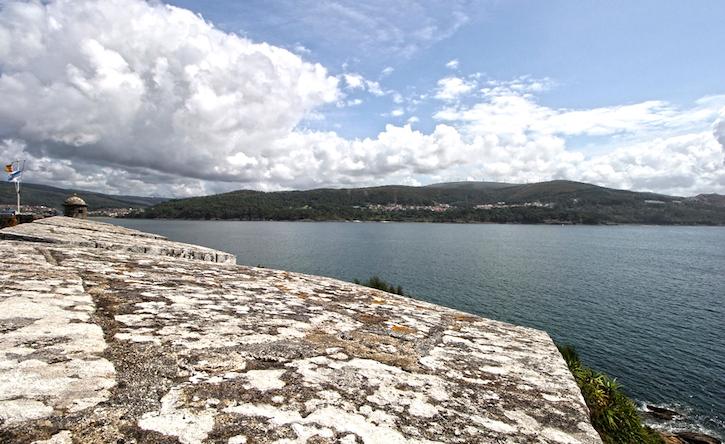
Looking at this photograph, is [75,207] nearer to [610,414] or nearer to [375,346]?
[375,346]

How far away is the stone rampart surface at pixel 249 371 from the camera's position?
171cm

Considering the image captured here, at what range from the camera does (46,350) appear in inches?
85.4

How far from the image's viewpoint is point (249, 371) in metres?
2.29

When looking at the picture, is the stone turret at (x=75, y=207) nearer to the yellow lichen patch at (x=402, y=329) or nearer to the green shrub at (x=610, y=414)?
the yellow lichen patch at (x=402, y=329)

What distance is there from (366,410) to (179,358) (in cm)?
114

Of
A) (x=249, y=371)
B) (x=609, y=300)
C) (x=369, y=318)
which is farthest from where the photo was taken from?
(x=609, y=300)

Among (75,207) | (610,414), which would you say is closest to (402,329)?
(610,414)

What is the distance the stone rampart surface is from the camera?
1710mm

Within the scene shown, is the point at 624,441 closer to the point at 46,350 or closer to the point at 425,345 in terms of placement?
the point at 425,345

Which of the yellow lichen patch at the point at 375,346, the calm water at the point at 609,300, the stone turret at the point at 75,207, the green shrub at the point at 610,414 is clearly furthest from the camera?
the calm water at the point at 609,300

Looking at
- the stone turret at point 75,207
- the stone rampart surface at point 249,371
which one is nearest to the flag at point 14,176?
the stone turret at point 75,207

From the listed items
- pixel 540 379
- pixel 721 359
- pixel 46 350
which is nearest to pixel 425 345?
pixel 540 379

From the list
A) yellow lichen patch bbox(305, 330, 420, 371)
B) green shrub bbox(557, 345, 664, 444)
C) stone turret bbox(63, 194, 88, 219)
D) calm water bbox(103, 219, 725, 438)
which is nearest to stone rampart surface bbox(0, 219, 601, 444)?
yellow lichen patch bbox(305, 330, 420, 371)

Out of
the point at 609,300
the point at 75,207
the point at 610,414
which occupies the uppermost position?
the point at 75,207
